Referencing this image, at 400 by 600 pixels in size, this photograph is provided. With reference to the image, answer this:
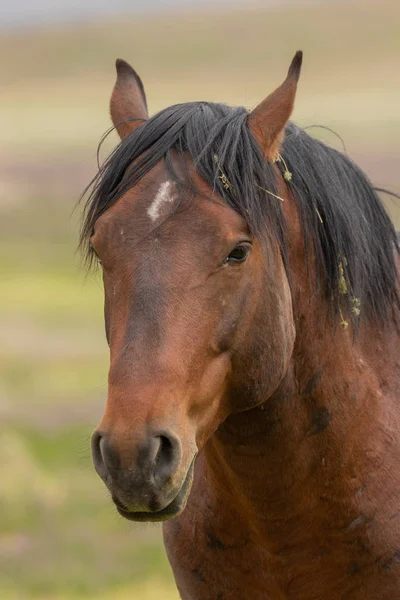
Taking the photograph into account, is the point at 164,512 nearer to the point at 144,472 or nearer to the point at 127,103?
the point at 144,472

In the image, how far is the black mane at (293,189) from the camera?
163 inches

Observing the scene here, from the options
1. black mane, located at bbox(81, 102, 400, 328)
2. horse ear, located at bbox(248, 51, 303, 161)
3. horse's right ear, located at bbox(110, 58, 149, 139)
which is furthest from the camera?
horse's right ear, located at bbox(110, 58, 149, 139)

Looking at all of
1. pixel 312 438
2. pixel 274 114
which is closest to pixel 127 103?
pixel 274 114

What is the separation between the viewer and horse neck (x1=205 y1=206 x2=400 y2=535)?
4414mm

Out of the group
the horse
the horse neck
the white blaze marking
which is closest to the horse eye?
the horse

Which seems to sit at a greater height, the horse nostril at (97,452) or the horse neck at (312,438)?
the horse nostril at (97,452)

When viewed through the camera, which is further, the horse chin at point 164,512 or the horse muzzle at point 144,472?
the horse chin at point 164,512

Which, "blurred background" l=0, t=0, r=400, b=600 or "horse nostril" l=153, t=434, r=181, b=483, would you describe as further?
"blurred background" l=0, t=0, r=400, b=600

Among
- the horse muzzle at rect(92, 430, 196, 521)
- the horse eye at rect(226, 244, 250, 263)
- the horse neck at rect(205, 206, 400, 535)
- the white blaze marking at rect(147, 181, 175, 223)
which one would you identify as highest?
the white blaze marking at rect(147, 181, 175, 223)

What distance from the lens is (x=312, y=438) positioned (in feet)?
14.7

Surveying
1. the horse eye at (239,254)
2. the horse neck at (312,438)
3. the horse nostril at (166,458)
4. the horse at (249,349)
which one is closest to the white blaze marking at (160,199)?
the horse at (249,349)

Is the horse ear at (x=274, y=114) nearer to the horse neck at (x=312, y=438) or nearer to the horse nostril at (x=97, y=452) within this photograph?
the horse neck at (x=312, y=438)

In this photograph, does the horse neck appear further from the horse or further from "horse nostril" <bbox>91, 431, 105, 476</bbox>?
"horse nostril" <bbox>91, 431, 105, 476</bbox>

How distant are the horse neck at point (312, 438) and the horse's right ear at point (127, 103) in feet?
2.80
